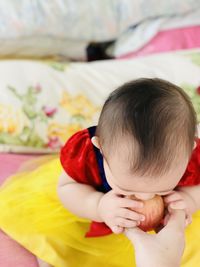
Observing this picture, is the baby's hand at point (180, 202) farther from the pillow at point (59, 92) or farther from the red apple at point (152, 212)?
the pillow at point (59, 92)

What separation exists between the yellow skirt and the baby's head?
0.62 feet

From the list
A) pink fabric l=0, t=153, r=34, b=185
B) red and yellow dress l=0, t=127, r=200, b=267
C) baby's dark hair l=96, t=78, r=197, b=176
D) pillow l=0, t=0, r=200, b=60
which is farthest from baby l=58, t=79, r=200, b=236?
pillow l=0, t=0, r=200, b=60

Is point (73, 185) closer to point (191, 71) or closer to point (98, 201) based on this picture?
point (98, 201)

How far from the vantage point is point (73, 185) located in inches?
32.5

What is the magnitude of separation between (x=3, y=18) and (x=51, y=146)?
419 millimetres

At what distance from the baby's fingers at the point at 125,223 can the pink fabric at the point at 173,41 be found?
0.79 metres

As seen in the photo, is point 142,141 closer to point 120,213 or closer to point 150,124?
point 150,124

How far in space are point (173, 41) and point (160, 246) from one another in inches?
34.0

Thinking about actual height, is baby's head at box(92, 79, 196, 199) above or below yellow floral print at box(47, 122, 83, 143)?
above

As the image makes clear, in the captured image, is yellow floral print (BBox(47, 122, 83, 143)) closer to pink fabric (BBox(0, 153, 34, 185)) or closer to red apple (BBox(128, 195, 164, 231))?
pink fabric (BBox(0, 153, 34, 185))

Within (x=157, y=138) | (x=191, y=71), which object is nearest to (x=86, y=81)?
(x=191, y=71)

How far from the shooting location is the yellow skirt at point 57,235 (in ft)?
2.66

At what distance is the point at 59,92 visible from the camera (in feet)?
3.78

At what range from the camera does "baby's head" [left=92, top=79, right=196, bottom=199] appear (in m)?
0.62
